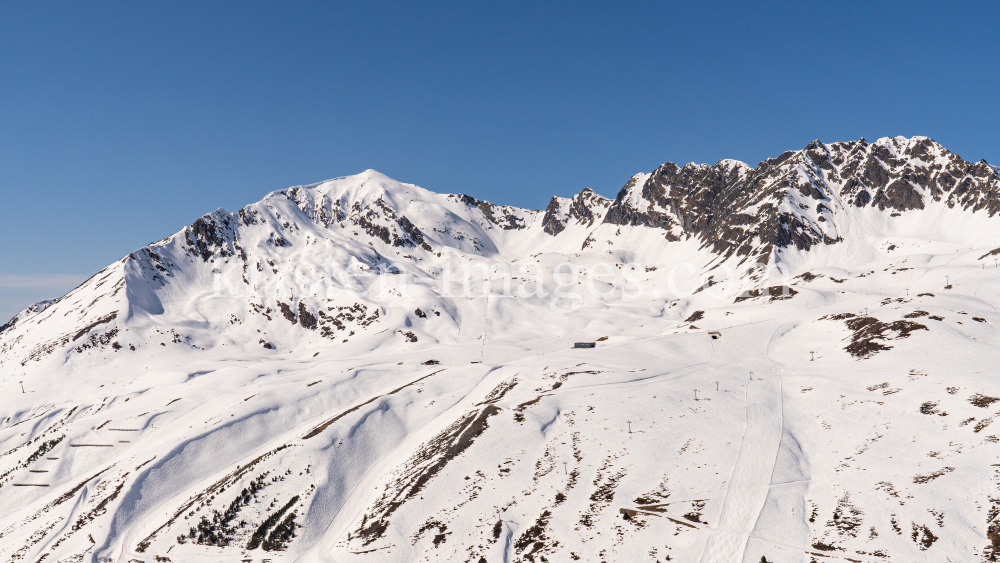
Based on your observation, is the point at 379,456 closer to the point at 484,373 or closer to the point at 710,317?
the point at 484,373

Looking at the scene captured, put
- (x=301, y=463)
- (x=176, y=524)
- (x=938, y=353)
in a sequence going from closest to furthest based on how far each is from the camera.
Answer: (x=176, y=524)
(x=301, y=463)
(x=938, y=353)

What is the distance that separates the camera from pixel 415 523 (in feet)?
173

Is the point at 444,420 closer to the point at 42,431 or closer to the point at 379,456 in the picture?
the point at 379,456

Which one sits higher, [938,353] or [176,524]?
[938,353]

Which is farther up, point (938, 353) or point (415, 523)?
point (938, 353)

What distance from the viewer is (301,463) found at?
69125 millimetres

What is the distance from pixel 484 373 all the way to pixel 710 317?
3673 inches

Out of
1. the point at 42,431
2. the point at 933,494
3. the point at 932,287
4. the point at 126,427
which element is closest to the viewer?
the point at 933,494

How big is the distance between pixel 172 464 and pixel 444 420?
129ft

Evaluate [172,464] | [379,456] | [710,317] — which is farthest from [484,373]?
[710,317]

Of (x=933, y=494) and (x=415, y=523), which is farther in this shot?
(x=415, y=523)

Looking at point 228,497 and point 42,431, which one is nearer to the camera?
point 228,497

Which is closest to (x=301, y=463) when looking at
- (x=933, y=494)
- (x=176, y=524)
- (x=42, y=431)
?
(x=176, y=524)

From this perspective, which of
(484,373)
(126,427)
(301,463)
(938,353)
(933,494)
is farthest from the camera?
(484,373)
